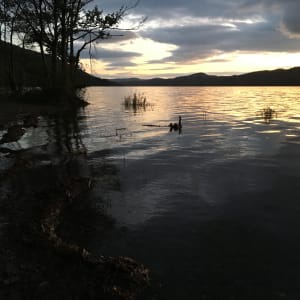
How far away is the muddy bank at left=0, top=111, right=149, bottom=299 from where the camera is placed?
521cm

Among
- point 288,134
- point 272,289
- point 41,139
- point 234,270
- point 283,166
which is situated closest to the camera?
point 272,289

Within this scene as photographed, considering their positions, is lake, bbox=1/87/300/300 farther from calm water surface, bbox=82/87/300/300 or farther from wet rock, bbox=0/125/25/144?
wet rock, bbox=0/125/25/144

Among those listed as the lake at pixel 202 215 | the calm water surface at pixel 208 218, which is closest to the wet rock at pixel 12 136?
the lake at pixel 202 215

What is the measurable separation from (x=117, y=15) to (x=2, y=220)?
35.5 m

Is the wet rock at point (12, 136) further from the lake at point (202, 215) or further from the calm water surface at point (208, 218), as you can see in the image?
the calm water surface at point (208, 218)

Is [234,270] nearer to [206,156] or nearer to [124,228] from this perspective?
[124,228]

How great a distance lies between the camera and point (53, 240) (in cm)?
659

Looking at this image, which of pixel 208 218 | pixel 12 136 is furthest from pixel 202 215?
pixel 12 136

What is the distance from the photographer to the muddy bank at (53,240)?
5.21 metres

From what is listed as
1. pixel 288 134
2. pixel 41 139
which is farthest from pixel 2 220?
pixel 288 134

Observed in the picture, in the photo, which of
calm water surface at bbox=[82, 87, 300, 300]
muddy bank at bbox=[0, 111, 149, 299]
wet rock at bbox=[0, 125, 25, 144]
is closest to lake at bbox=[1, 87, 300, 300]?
calm water surface at bbox=[82, 87, 300, 300]

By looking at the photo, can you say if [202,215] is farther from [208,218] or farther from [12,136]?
[12,136]

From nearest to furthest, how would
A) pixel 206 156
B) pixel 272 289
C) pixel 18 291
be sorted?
pixel 18 291 → pixel 272 289 → pixel 206 156

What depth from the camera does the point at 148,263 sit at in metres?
6.42
